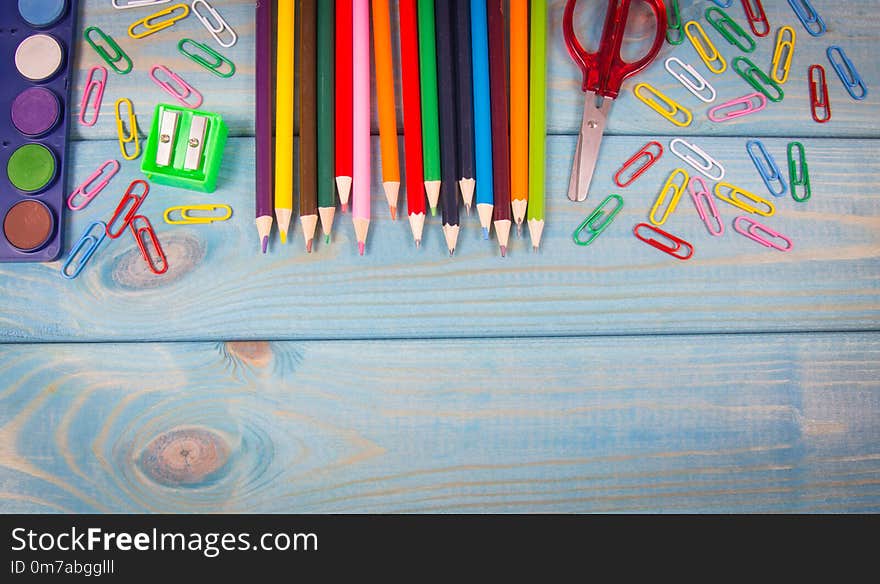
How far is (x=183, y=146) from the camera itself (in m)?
1.19

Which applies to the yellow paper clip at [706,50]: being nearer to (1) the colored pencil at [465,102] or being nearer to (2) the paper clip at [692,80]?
(2) the paper clip at [692,80]

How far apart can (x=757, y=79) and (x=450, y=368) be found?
0.72 meters

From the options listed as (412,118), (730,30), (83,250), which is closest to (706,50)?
(730,30)

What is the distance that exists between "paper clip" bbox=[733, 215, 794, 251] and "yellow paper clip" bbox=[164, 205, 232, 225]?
832 millimetres

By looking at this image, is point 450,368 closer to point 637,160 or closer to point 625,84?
point 637,160

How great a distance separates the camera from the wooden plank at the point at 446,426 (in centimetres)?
116

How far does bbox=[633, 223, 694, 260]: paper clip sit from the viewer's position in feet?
3.99

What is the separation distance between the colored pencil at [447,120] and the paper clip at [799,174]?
56cm

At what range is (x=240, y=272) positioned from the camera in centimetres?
121

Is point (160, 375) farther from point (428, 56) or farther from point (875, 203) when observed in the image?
point (875, 203)

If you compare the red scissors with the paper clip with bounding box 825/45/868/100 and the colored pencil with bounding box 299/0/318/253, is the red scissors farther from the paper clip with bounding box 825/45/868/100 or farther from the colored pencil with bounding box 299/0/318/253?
the colored pencil with bounding box 299/0/318/253

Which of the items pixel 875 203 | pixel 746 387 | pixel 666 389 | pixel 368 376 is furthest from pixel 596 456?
pixel 875 203

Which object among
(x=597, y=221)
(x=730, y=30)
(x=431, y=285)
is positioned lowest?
(x=431, y=285)

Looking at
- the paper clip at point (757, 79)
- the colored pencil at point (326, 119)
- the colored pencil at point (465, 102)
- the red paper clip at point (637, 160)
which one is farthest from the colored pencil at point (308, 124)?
the paper clip at point (757, 79)
